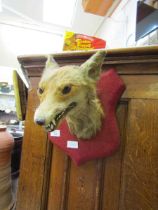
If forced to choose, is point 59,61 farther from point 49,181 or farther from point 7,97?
point 7,97

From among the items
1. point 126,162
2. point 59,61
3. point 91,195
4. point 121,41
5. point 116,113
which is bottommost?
point 91,195

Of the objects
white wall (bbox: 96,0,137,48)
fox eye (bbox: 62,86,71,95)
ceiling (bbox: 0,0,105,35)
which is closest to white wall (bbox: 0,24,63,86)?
ceiling (bbox: 0,0,105,35)

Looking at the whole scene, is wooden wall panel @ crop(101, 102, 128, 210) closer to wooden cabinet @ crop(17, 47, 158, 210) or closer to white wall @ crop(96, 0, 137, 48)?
wooden cabinet @ crop(17, 47, 158, 210)

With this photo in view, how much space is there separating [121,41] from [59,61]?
1130 mm

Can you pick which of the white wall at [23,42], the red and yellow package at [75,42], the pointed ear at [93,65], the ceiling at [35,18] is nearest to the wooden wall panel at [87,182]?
the pointed ear at [93,65]

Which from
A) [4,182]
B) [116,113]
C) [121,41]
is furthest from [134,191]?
[121,41]

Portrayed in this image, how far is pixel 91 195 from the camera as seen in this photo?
0.56 metres

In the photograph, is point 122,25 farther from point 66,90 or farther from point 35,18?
point 66,90

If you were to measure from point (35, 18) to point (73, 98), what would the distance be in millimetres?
2254

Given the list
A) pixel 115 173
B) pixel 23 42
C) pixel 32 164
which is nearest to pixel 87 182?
pixel 115 173

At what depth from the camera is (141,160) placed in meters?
0.50

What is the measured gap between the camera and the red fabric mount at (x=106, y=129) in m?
0.52

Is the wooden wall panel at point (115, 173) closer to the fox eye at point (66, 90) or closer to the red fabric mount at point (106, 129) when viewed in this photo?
the red fabric mount at point (106, 129)

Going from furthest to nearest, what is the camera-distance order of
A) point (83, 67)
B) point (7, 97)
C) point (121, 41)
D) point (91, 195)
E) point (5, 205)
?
point (7, 97), point (121, 41), point (5, 205), point (91, 195), point (83, 67)
